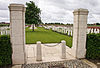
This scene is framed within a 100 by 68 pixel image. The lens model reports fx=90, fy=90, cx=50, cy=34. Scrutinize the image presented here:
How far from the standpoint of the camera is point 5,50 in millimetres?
4648

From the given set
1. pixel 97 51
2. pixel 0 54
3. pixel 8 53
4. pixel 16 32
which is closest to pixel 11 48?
pixel 8 53

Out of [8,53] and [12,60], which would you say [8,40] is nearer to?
[8,53]

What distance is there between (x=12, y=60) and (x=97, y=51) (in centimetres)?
511

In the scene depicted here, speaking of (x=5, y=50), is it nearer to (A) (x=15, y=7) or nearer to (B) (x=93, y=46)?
(A) (x=15, y=7)

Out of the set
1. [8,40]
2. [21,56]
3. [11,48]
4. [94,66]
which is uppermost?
[8,40]

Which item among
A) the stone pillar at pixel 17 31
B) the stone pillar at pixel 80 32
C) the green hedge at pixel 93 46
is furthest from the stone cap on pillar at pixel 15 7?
the green hedge at pixel 93 46

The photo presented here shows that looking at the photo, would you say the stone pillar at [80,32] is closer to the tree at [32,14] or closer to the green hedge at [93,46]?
the green hedge at [93,46]

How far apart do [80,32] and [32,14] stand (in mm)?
18726

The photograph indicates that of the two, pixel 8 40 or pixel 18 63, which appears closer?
pixel 8 40

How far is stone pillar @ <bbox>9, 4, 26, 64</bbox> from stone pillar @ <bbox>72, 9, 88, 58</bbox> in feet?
10.6

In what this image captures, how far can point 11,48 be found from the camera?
4.82 meters

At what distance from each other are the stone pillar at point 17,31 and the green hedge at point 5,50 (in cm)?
21

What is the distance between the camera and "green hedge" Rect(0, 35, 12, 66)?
4.59 meters

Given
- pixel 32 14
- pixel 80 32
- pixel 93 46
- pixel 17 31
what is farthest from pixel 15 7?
pixel 32 14
